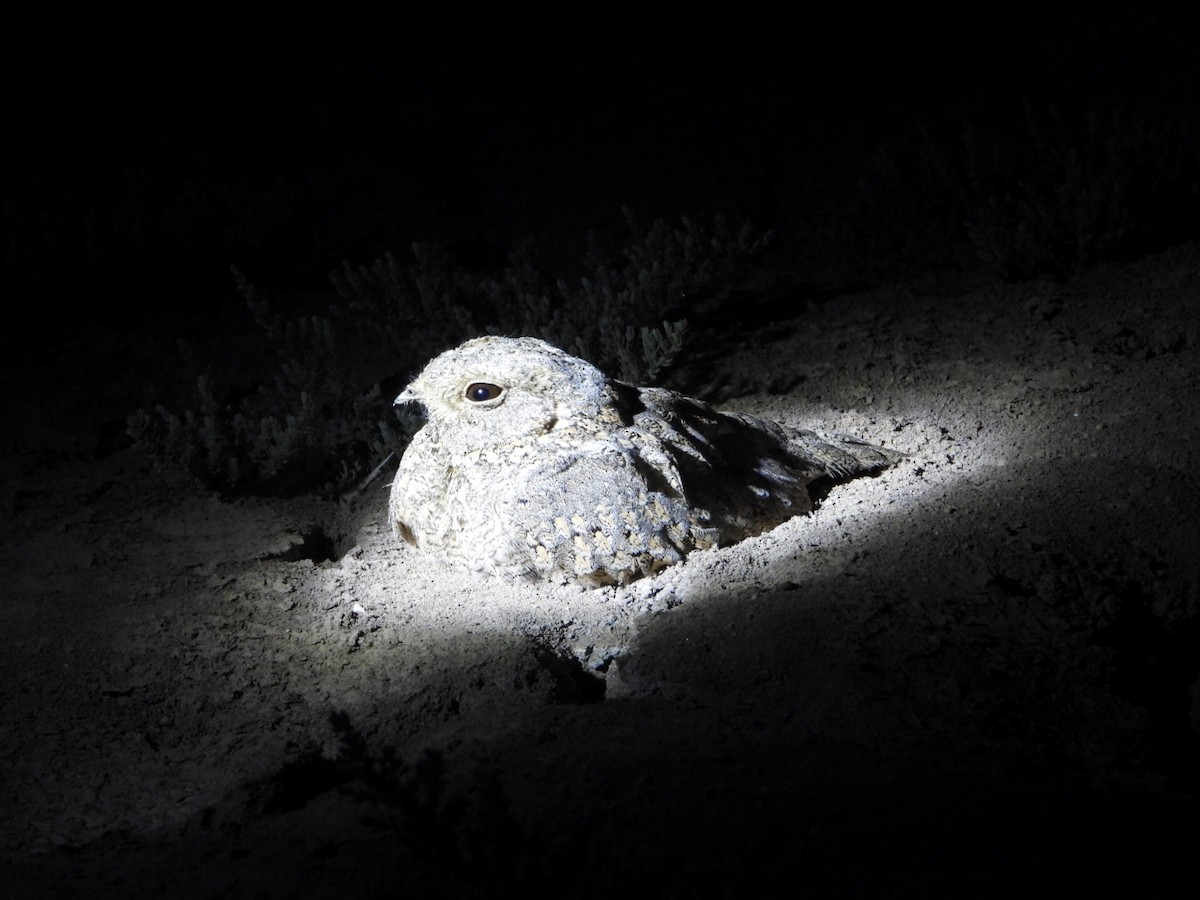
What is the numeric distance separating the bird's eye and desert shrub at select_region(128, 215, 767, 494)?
137 centimetres

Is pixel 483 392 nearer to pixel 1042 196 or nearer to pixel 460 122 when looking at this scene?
pixel 1042 196

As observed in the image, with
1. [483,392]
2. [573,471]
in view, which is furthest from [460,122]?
[573,471]

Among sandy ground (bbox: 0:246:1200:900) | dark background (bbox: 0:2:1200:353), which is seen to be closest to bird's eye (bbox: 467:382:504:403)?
sandy ground (bbox: 0:246:1200:900)

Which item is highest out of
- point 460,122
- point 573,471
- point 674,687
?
point 460,122

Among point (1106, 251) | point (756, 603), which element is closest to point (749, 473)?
point (756, 603)

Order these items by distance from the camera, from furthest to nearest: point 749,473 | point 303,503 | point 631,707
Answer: point 303,503, point 749,473, point 631,707

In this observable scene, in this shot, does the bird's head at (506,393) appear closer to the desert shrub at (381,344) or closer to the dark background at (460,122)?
the desert shrub at (381,344)

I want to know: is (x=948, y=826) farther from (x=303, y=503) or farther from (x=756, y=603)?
(x=303, y=503)

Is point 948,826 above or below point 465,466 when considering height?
below

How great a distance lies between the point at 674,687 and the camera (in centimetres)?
276

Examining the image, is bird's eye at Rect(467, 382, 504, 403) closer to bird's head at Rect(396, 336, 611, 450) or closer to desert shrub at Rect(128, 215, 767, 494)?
bird's head at Rect(396, 336, 611, 450)

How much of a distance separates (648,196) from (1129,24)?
485 cm

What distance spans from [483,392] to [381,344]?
9.06 ft

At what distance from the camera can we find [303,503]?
4742 millimetres
